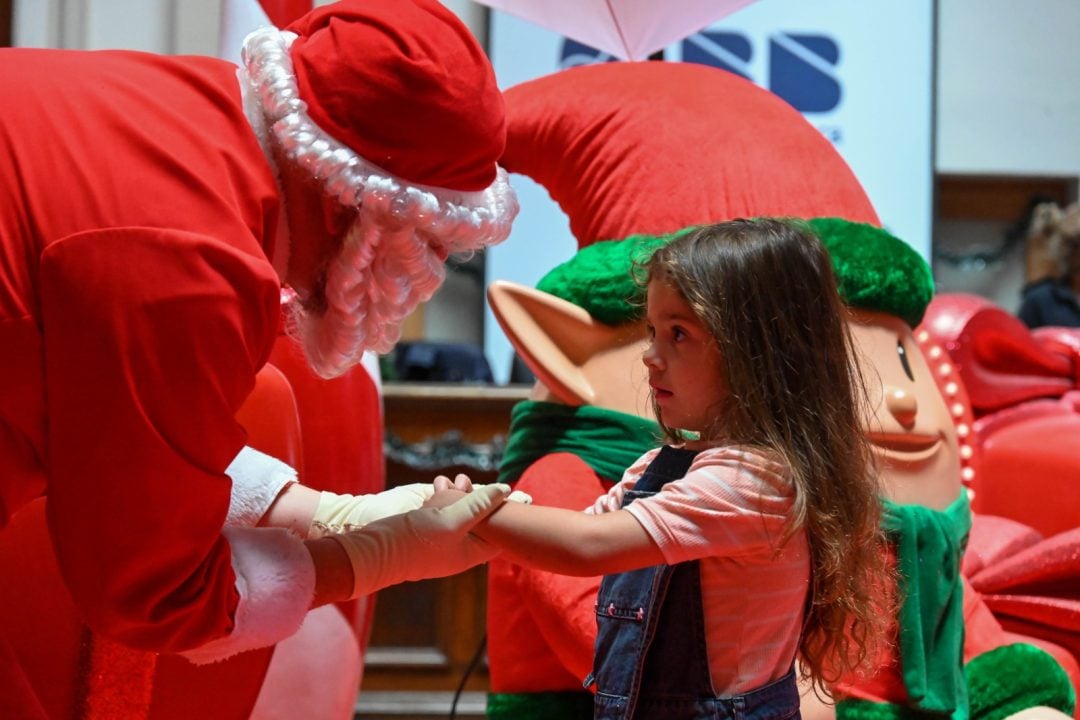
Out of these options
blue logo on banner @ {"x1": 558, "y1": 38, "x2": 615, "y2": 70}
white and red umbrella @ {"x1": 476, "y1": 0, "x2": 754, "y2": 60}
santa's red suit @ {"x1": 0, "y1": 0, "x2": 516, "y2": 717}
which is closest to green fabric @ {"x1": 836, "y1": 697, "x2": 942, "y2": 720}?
santa's red suit @ {"x1": 0, "y1": 0, "x2": 516, "y2": 717}

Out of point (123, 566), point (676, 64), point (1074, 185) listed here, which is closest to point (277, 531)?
point (123, 566)

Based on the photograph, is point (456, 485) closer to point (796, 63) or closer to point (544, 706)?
point (544, 706)

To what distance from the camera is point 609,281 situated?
1598 mm

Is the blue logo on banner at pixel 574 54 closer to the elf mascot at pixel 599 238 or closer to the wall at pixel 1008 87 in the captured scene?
the wall at pixel 1008 87

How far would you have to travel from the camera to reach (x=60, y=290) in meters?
0.91

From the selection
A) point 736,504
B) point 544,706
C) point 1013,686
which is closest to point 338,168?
point 736,504

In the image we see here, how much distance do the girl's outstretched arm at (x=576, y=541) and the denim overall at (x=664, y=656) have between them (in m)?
0.07

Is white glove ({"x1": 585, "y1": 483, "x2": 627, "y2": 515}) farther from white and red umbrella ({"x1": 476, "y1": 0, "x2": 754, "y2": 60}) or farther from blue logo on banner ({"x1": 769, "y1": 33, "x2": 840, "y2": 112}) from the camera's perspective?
blue logo on banner ({"x1": 769, "y1": 33, "x2": 840, "y2": 112})

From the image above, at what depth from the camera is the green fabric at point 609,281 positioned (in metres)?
1.59

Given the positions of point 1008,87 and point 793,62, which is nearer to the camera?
point 793,62

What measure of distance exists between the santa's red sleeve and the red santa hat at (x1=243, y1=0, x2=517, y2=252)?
0.16 metres

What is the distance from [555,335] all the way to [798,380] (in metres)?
0.54

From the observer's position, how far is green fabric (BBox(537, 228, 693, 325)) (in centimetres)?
159

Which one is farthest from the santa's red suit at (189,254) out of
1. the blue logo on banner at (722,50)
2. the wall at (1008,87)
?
the wall at (1008,87)
